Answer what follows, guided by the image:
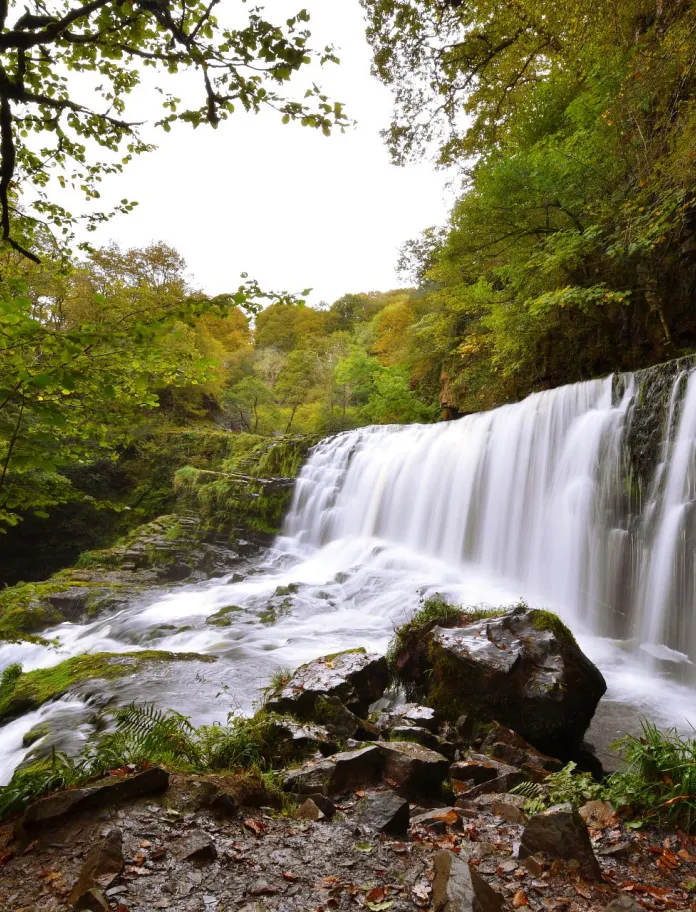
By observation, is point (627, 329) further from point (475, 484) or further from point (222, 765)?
point (222, 765)

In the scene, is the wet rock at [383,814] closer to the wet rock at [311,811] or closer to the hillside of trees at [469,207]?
the wet rock at [311,811]

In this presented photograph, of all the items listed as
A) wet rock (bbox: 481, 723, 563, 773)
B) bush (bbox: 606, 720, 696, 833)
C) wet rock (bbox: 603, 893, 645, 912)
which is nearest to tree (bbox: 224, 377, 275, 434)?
wet rock (bbox: 481, 723, 563, 773)

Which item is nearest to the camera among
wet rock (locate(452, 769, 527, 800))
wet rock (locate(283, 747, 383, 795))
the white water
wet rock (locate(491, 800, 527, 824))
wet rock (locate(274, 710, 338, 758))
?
wet rock (locate(491, 800, 527, 824))

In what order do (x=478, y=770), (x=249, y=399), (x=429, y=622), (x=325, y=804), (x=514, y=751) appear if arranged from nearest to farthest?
(x=325, y=804) → (x=478, y=770) → (x=514, y=751) → (x=429, y=622) → (x=249, y=399)

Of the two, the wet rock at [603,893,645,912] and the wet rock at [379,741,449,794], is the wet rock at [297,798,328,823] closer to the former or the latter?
the wet rock at [379,741,449,794]

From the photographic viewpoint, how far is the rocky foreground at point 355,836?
1.93 m

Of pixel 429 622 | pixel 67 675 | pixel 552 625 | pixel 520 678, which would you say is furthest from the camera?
pixel 67 675

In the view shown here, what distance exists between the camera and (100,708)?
485 cm

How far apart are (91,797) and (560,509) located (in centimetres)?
793

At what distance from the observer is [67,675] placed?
583cm

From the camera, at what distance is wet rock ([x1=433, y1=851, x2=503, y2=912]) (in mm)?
1823

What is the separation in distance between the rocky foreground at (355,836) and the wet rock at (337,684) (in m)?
0.20

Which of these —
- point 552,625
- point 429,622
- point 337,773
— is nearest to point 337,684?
point 429,622

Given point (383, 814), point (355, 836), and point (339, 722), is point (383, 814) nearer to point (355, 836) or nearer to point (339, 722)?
point (355, 836)
